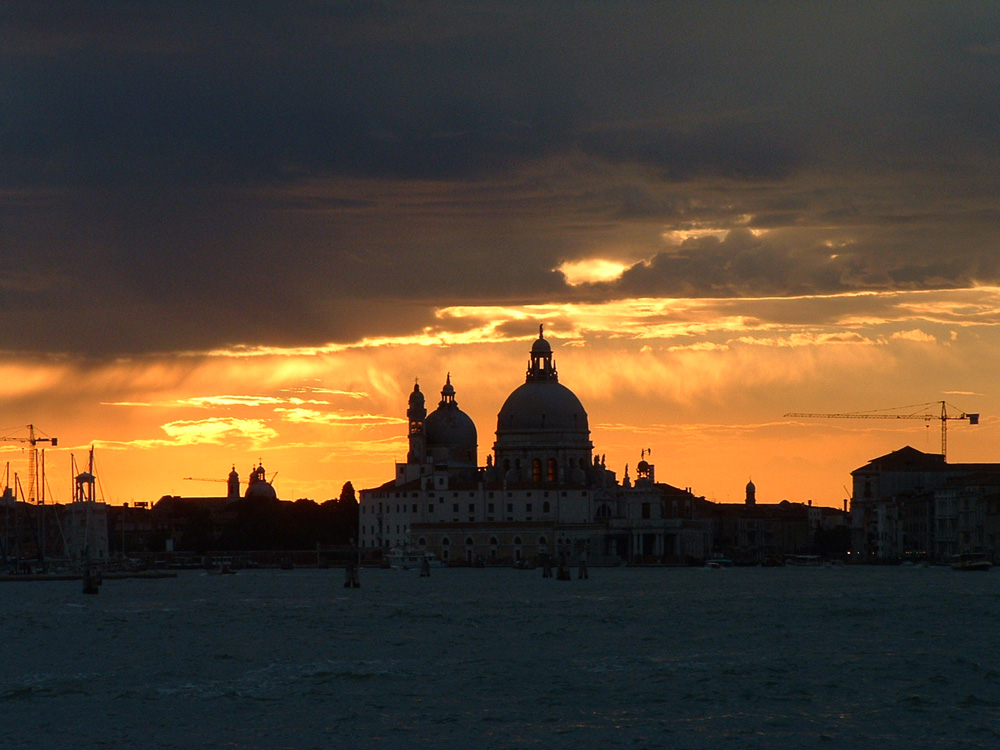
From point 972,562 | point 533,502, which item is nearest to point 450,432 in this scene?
point 533,502

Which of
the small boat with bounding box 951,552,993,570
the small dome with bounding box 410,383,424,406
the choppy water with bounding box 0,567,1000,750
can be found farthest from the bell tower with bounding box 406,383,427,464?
the choppy water with bounding box 0,567,1000,750

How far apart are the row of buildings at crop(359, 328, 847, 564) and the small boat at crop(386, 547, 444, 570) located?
2287mm

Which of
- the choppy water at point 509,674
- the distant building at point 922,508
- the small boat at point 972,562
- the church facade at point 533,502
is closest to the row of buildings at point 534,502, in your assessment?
the church facade at point 533,502

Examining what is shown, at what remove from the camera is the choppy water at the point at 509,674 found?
117 feet

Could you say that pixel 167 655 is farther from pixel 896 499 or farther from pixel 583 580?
pixel 896 499

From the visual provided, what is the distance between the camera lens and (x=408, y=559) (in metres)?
162

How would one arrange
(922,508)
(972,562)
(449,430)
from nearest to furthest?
(972,562)
(922,508)
(449,430)

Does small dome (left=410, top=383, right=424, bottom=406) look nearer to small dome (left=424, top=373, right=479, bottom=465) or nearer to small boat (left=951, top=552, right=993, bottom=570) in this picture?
small dome (left=424, top=373, right=479, bottom=465)

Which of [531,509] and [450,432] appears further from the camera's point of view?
[450,432]

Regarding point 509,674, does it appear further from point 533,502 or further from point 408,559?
point 533,502

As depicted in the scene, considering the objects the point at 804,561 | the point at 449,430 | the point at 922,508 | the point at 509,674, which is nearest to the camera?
the point at 509,674

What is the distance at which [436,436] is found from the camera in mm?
181625

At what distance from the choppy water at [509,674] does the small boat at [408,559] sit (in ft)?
265

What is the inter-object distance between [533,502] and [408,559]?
536 inches
